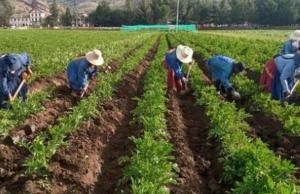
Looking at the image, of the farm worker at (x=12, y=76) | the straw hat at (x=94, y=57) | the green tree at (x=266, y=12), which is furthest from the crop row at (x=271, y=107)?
the green tree at (x=266, y=12)

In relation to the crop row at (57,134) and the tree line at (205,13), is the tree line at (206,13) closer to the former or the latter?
the tree line at (205,13)

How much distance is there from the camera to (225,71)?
1245 centimetres

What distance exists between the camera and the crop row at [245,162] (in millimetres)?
5969

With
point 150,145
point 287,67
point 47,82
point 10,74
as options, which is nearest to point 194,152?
point 150,145

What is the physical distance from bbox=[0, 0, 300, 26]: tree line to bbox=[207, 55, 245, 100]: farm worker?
98.0 metres

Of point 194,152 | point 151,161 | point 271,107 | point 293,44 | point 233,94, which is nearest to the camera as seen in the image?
point 151,161

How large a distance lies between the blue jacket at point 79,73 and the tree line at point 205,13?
99.4m

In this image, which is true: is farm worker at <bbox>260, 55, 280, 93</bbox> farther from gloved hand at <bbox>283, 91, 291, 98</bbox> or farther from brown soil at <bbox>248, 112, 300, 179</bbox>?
brown soil at <bbox>248, 112, 300, 179</bbox>

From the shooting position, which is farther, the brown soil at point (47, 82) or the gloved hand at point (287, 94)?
the brown soil at point (47, 82)

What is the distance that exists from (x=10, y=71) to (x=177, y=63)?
4288mm

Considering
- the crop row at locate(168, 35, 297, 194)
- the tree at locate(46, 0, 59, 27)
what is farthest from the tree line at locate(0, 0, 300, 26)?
the crop row at locate(168, 35, 297, 194)

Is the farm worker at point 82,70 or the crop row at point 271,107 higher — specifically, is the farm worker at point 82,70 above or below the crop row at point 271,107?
above

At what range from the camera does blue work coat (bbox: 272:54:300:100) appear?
36.1ft

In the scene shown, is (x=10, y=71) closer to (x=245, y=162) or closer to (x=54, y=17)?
(x=245, y=162)
